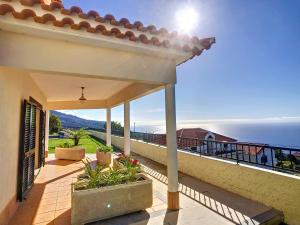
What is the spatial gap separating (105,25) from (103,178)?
9.07ft

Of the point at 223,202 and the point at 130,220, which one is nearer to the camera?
the point at 130,220

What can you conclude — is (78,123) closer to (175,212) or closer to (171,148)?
(171,148)

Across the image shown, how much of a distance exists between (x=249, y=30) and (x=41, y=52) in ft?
36.1

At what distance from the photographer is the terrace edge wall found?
3.63m

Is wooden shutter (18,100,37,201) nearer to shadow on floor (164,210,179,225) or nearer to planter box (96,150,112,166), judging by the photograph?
shadow on floor (164,210,179,225)

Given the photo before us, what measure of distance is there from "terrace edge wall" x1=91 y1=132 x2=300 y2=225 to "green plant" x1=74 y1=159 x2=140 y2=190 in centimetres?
237

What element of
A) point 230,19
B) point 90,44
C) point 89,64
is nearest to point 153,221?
point 89,64

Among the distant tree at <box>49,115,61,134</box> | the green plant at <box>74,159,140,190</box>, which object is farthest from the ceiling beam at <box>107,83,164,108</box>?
the distant tree at <box>49,115,61,134</box>

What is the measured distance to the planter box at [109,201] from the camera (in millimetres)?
3293

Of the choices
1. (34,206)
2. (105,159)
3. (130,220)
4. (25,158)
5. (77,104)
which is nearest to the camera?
(130,220)

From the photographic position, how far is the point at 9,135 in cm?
345

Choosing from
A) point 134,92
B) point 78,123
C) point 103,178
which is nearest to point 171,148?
point 103,178

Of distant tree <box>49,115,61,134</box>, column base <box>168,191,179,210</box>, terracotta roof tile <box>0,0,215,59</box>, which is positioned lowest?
column base <box>168,191,179,210</box>

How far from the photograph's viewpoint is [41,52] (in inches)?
114
